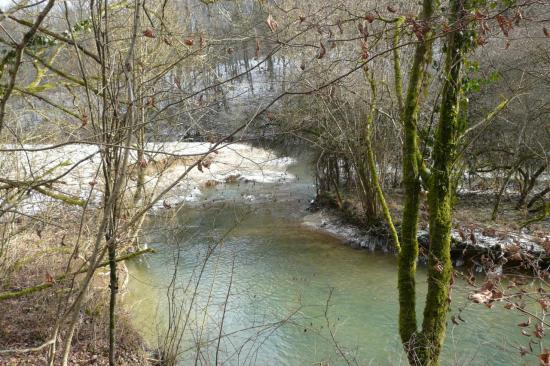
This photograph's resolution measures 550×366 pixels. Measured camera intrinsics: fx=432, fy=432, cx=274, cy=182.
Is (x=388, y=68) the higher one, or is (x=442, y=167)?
(x=388, y=68)

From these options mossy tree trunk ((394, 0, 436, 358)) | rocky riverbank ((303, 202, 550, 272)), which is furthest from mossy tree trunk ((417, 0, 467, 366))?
rocky riverbank ((303, 202, 550, 272))

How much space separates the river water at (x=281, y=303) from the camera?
663 cm

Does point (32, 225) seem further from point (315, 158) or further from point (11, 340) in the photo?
point (315, 158)

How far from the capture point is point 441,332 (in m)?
5.09

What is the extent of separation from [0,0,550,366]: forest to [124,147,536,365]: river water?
0.06 metres

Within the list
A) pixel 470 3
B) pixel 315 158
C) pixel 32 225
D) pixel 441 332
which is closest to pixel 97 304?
pixel 32 225

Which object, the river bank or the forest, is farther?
the river bank

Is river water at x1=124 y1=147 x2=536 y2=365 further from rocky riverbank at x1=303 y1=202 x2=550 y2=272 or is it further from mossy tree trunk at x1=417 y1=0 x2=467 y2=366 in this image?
rocky riverbank at x1=303 y1=202 x2=550 y2=272

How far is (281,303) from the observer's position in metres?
8.64

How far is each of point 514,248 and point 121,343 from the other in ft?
18.6

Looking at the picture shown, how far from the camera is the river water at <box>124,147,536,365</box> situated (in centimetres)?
663

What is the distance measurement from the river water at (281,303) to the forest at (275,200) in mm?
57

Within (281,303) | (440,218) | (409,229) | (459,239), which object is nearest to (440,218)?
(440,218)

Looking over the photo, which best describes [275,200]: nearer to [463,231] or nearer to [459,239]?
[459,239]
